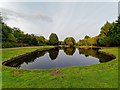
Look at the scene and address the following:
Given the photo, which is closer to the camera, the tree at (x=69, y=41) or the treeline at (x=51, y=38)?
the treeline at (x=51, y=38)

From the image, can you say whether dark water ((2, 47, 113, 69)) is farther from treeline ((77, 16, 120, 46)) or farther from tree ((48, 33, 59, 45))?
tree ((48, 33, 59, 45))

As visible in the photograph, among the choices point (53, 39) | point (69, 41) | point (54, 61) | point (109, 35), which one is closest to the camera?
point (54, 61)

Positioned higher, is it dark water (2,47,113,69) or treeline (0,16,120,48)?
treeline (0,16,120,48)

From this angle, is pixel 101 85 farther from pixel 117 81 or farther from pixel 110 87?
pixel 117 81

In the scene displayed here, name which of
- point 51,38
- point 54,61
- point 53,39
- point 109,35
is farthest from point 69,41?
point 54,61

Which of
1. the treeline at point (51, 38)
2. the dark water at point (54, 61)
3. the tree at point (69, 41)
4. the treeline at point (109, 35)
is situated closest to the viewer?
the dark water at point (54, 61)

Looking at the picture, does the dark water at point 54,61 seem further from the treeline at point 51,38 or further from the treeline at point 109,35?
the treeline at point 51,38

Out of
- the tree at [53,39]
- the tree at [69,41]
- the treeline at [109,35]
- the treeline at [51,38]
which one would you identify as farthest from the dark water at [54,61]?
the tree at [69,41]

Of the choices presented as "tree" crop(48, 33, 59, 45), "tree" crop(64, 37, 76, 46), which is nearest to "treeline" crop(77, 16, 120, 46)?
"tree" crop(48, 33, 59, 45)

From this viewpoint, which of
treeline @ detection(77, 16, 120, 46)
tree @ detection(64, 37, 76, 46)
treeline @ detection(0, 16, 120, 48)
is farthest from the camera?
tree @ detection(64, 37, 76, 46)

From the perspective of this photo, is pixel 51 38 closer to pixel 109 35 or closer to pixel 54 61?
pixel 109 35

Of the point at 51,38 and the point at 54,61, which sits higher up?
the point at 51,38

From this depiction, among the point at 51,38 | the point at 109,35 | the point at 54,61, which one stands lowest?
the point at 54,61

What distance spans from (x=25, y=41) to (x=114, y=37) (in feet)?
152
